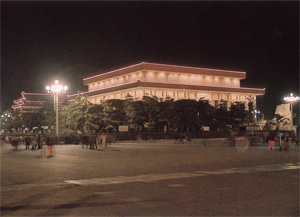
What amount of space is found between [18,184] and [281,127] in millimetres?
76519

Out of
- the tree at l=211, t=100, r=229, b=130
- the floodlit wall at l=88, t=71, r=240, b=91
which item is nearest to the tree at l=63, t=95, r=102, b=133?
the tree at l=211, t=100, r=229, b=130

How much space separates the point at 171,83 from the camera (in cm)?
9738

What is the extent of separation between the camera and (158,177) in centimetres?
1483

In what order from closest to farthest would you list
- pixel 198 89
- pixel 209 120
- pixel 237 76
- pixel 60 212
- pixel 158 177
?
1. pixel 60 212
2. pixel 158 177
3. pixel 209 120
4. pixel 198 89
5. pixel 237 76

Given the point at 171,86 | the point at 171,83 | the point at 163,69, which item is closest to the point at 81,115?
the point at 171,86

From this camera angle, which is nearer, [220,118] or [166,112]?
[166,112]

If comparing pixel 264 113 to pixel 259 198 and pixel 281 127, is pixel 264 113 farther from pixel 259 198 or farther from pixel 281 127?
pixel 259 198

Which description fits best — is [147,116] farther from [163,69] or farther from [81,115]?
[163,69]

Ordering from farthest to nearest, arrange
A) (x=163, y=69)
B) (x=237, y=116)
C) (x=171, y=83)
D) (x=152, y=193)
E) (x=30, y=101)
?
(x=30, y=101) < (x=163, y=69) < (x=171, y=83) < (x=237, y=116) < (x=152, y=193)

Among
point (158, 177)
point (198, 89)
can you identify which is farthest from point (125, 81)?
point (158, 177)

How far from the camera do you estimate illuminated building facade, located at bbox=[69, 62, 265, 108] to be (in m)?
95.4

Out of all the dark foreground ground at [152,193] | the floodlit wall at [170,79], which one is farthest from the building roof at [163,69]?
the dark foreground ground at [152,193]

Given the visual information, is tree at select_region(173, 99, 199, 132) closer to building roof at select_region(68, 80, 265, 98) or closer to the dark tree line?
the dark tree line

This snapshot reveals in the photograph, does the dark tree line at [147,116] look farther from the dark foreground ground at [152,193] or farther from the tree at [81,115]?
the dark foreground ground at [152,193]
